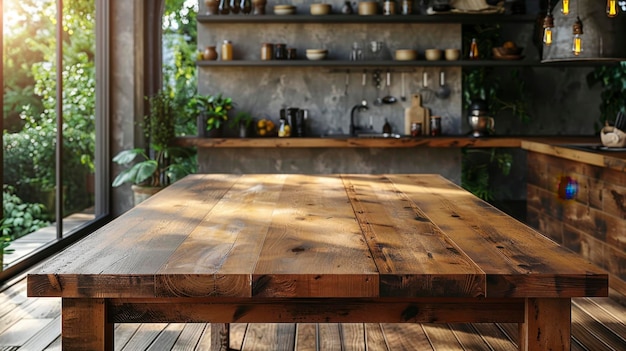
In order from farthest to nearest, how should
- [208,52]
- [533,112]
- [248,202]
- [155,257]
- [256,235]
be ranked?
[533,112]
[208,52]
[248,202]
[256,235]
[155,257]

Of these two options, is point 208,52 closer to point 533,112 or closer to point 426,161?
point 426,161

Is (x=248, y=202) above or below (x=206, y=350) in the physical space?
above

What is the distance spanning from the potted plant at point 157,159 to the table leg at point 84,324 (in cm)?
452

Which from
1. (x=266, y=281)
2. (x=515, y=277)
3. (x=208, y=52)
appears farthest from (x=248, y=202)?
(x=208, y=52)

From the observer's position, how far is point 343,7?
6875mm

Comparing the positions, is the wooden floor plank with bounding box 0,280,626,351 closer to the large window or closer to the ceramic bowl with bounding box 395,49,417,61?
the large window

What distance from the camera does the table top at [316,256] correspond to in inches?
67.7

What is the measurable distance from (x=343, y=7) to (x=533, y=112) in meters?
2.71

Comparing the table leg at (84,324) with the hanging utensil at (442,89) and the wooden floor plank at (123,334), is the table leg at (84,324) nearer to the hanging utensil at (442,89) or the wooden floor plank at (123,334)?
the wooden floor plank at (123,334)

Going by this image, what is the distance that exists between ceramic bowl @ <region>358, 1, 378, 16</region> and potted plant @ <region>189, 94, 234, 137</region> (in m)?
1.39

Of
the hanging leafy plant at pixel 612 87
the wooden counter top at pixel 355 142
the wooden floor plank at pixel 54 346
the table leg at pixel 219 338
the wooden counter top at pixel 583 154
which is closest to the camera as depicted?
the table leg at pixel 219 338

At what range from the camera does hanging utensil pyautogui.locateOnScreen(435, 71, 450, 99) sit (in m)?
7.04

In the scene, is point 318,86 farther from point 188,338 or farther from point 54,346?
point 54,346

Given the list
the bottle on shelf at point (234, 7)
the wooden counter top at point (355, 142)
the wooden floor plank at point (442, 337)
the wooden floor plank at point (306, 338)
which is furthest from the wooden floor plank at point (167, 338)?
the bottle on shelf at point (234, 7)
